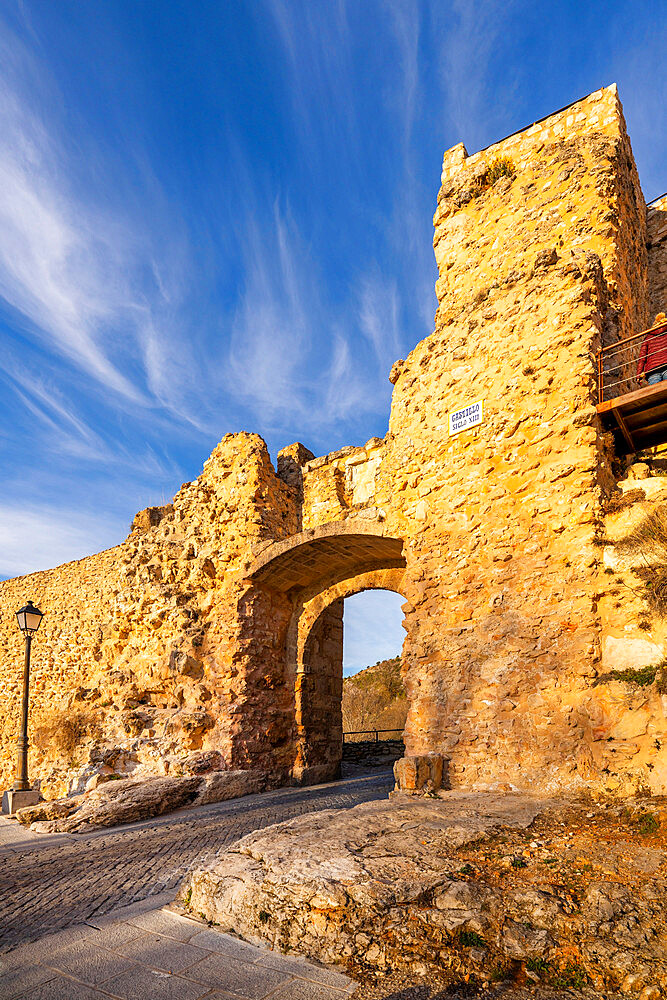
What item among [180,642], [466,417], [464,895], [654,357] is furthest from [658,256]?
[180,642]

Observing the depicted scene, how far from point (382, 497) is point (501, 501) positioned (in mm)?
1981

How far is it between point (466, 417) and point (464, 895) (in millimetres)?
4586

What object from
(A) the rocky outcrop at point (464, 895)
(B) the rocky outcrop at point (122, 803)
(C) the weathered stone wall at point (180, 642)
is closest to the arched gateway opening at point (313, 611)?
(C) the weathered stone wall at point (180, 642)

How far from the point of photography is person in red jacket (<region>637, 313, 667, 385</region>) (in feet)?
17.3

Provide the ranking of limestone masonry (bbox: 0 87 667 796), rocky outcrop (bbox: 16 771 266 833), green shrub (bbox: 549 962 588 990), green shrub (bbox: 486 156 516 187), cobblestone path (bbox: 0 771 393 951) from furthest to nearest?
green shrub (bbox: 486 156 516 187) → rocky outcrop (bbox: 16 771 266 833) → limestone masonry (bbox: 0 87 667 796) → cobblestone path (bbox: 0 771 393 951) → green shrub (bbox: 549 962 588 990)

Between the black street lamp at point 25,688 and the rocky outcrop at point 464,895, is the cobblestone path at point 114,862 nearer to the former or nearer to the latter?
the rocky outcrop at point 464,895

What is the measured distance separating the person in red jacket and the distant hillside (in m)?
16.0

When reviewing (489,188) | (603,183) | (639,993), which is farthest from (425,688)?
(489,188)

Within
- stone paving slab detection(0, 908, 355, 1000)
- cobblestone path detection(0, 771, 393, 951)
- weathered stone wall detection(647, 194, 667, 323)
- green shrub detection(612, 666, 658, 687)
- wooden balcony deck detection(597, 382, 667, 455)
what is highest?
weathered stone wall detection(647, 194, 667, 323)

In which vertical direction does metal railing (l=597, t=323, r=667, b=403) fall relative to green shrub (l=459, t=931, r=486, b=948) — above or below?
above

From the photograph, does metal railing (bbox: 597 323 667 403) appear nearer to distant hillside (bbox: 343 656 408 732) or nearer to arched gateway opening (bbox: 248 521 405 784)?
arched gateway opening (bbox: 248 521 405 784)

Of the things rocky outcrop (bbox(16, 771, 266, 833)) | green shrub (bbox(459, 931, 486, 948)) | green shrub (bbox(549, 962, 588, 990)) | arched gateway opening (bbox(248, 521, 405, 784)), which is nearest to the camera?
green shrub (bbox(549, 962, 588, 990))

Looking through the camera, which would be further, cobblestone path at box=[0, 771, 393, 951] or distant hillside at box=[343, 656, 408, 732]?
distant hillside at box=[343, 656, 408, 732]

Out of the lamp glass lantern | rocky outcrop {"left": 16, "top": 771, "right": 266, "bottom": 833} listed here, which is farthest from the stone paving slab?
the lamp glass lantern
